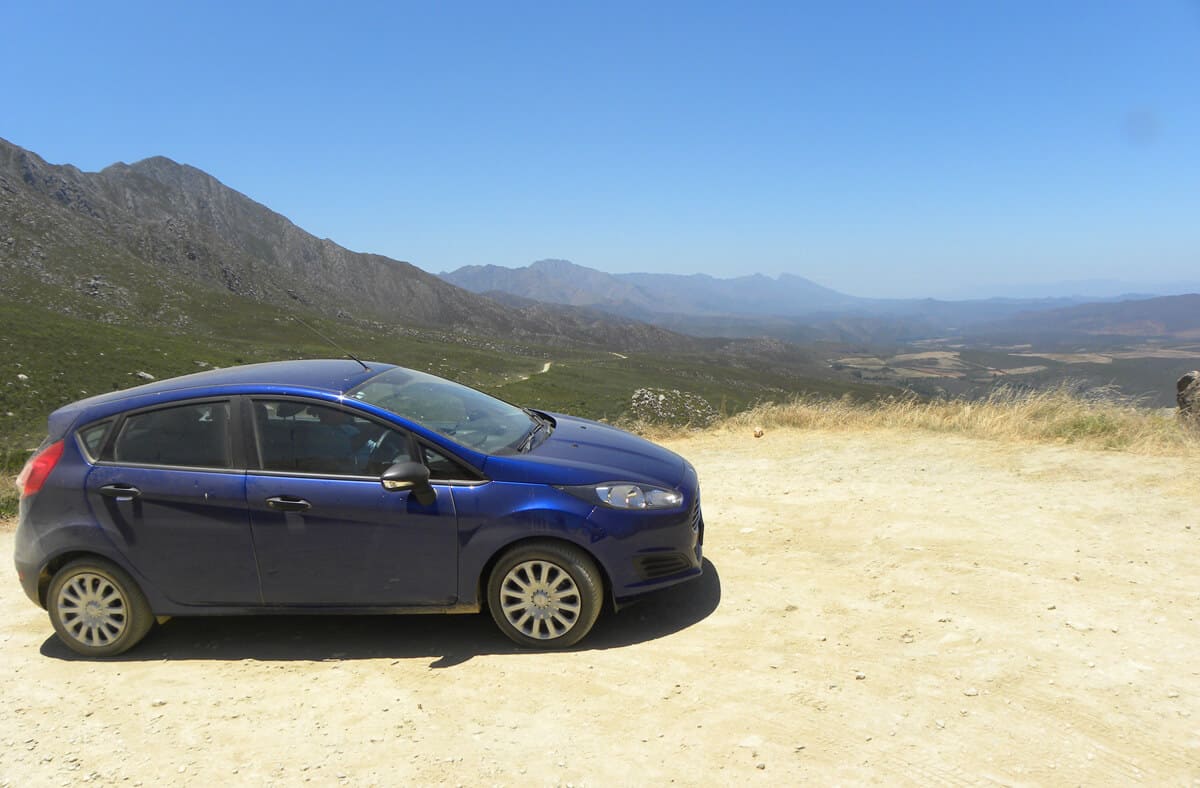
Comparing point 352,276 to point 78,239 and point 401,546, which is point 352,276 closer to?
point 78,239

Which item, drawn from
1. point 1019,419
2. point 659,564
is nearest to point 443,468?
point 659,564

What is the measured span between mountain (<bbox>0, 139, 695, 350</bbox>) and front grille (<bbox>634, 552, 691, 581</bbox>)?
283ft

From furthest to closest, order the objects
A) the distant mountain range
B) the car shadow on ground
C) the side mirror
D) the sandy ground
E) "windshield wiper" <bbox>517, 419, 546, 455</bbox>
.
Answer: the distant mountain range, "windshield wiper" <bbox>517, 419, 546, 455</bbox>, the car shadow on ground, the side mirror, the sandy ground

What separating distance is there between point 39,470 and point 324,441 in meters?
1.98

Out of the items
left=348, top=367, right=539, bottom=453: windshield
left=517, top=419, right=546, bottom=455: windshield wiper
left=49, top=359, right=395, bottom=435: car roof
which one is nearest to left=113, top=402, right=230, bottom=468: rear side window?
left=49, top=359, right=395, bottom=435: car roof

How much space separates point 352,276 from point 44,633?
20067cm

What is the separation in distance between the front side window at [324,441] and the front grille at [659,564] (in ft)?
5.48

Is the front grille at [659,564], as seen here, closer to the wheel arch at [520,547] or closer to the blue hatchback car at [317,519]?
the blue hatchback car at [317,519]

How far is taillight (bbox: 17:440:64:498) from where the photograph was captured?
4699 mm

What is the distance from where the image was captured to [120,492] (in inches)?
181

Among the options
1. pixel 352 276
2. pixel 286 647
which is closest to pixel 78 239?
pixel 352 276

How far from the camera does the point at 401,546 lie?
4469 millimetres

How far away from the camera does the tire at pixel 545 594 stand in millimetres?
4414

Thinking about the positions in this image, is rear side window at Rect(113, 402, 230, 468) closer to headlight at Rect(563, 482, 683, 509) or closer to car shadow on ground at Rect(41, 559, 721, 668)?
car shadow on ground at Rect(41, 559, 721, 668)
